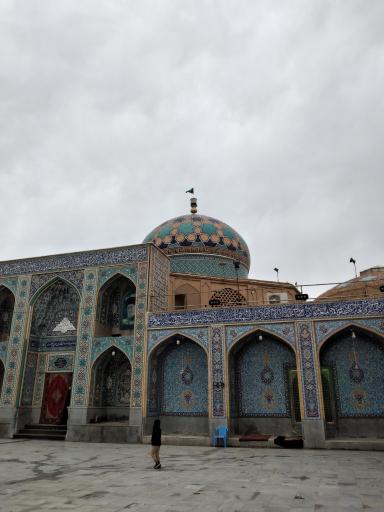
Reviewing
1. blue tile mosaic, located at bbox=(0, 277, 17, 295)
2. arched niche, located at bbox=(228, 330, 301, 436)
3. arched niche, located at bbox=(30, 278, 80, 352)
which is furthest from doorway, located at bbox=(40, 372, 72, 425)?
arched niche, located at bbox=(228, 330, 301, 436)

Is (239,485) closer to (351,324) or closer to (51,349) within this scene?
(351,324)

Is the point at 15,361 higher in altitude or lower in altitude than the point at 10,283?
Answer: lower

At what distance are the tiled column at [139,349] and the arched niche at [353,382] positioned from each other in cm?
542

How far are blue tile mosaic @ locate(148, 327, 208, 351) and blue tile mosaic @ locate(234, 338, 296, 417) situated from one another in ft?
4.26

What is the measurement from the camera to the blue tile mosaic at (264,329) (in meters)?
12.3

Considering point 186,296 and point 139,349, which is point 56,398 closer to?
point 139,349

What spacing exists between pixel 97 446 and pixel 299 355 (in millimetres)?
6087

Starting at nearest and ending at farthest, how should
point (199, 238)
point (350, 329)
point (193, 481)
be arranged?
1. point (193, 481)
2. point (350, 329)
3. point (199, 238)

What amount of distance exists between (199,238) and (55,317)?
735cm

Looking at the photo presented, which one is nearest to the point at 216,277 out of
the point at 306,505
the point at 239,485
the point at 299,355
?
the point at 299,355

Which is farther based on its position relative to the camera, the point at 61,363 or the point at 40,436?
the point at 61,363

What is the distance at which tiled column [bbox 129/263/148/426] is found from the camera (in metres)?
12.8

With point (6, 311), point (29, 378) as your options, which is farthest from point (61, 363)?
point (6, 311)

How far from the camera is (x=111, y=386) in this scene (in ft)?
47.9
